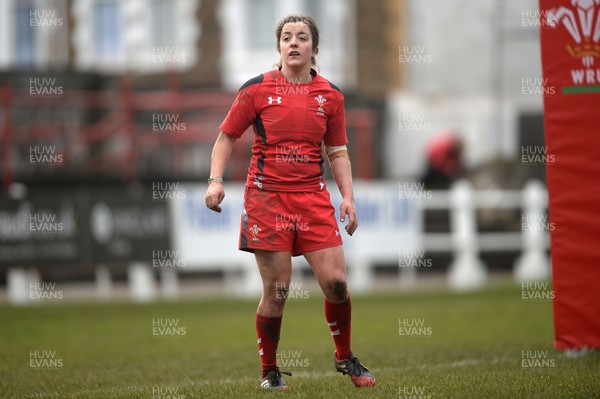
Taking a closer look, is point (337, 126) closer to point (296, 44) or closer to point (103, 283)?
point (296, 44)

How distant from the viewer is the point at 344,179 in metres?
7.93

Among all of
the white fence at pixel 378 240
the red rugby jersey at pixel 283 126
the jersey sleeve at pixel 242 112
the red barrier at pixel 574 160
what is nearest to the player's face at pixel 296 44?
the red rugby jersey at pixel 283 126

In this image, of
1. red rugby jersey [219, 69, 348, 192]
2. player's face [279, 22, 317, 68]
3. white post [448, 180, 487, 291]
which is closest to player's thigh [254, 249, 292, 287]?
red rugby jersey [219, 69, 348, 192]

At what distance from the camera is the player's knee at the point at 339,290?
767 cm

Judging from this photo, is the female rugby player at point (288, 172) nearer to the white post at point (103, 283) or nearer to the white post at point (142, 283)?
the white post at point (142, 283)

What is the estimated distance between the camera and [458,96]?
85.8 ft

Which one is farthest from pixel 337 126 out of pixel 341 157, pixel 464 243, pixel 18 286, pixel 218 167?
pixel 464 243

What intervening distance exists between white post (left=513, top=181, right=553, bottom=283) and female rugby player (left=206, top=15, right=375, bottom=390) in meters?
12.1

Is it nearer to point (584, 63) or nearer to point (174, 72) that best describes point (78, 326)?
point (584, 63)

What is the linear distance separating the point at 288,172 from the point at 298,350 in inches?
168

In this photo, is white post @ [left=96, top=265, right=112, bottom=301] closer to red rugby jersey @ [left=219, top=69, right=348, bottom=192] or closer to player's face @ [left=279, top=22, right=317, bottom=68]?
red rugby jersey @ [left=219, top=69, right=348, bottom=192]

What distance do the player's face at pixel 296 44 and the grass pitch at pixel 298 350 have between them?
221 centimetres

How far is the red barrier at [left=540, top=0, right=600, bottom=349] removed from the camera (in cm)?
956

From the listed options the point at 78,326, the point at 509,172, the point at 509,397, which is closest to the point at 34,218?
the point at 78,326
